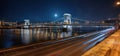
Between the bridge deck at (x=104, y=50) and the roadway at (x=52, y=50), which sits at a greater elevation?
the bridge deck at (x=104, y=50)

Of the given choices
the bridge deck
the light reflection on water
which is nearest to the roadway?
the bridge deck

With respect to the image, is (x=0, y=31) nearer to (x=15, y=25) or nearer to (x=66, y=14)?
(x=15, y=25)

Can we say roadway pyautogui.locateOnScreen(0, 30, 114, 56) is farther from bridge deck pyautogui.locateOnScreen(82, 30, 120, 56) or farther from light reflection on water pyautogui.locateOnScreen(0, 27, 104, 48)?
light reflection on water pyautogui.locateOnScreen(0, 27, 104, 48)

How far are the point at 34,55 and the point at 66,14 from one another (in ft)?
565

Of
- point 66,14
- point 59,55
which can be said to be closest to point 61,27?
point 66,14

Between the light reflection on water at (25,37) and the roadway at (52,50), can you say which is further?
the light reflection on water at (25,37)

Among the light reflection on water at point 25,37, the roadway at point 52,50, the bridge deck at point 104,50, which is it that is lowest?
the light reflection on water at point 25,37

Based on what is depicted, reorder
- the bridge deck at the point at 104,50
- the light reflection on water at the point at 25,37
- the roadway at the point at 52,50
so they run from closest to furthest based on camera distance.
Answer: the bridge deck at the point at 104,50 → the roadway at the point at 52,50 → the light reflection on water at the point at 25,37

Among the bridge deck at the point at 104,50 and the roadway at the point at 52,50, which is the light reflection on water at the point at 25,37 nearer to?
the roadway at the point at 52,50

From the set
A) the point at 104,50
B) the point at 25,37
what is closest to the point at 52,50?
the point at 104,50

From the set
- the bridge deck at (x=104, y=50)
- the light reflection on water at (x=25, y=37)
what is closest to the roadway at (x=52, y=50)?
the bridge deck at (x=104, y=50)

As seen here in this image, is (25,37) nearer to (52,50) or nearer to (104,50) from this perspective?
(52,50)

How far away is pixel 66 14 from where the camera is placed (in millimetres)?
187250

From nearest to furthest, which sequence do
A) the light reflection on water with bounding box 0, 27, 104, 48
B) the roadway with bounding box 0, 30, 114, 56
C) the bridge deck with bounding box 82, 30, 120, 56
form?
1. the bridge deck with bounding box 82, 30, 120, 56
2. the roadway with bounding box 0, 30, 114, 56
3. the light reflection on water with bounding box 0, 27, 104, 48
